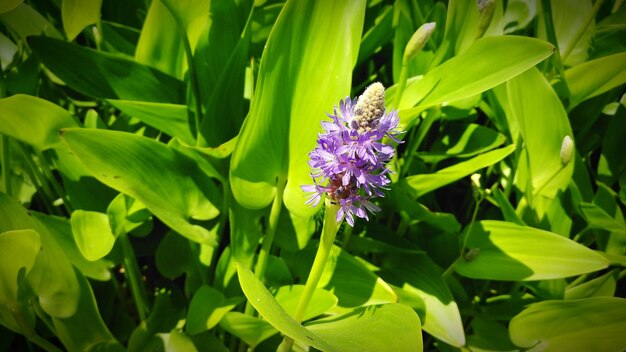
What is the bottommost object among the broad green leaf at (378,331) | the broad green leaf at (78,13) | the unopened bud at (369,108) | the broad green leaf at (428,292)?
the broad green leaf at (428,292)

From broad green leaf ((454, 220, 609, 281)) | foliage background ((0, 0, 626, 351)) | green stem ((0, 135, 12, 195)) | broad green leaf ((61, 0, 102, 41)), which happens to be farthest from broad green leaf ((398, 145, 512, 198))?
green stem ((0, 135, 12, 195))

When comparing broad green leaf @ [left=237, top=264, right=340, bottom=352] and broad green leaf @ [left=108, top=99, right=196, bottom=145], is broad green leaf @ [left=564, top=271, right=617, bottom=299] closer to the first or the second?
broad green leaf @ [left=237, top=264, right=340, bottom=352]

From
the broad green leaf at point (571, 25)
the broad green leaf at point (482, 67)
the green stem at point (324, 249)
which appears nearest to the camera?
the green stem at point (324, 249)

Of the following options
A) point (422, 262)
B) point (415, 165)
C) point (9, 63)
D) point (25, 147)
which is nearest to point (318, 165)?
point (422, 262)

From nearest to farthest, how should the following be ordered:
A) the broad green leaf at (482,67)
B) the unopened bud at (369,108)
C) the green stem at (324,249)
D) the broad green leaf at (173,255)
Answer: the unopened bud at (369,108), the green stem at (324,249), the broad green leaf at (482,67), the broad green leaf at (173,255)

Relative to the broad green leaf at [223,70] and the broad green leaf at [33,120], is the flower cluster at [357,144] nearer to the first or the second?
the broad green leaf at [223,70]

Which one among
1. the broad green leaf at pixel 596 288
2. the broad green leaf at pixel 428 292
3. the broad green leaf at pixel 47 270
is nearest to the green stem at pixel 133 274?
the broad green leaf at pixel 47 270

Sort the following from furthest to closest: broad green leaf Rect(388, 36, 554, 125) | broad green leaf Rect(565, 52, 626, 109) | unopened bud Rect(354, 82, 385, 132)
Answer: broad green leaf Rect(565, 52, 626, 109), broad green leaf Rect(388, 36, 554, 125), unopened bud Rect(354, 82, 385, 132)
